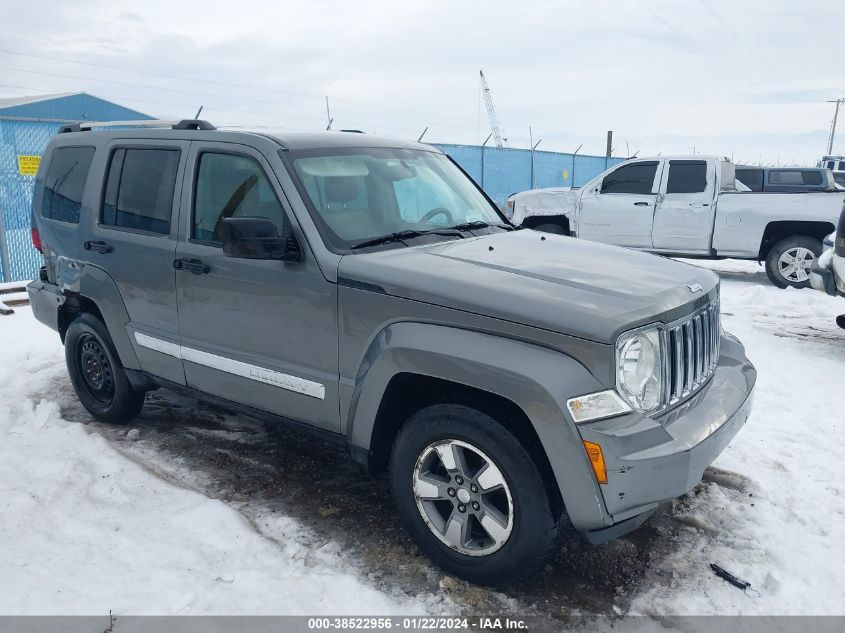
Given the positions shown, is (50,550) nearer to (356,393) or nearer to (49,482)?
(49,482)

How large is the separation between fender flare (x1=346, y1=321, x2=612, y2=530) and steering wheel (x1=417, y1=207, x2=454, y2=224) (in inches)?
39.6

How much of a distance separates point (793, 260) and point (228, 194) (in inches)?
351

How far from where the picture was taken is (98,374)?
4.73 meters

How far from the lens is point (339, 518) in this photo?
11.5 feet

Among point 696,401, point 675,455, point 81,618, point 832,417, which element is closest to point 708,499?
point 696,401

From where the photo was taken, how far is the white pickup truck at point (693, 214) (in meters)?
9.70

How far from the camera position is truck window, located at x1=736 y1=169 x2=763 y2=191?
42.9 ft

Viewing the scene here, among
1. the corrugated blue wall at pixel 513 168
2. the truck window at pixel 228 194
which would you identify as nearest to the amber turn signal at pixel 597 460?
the truck window at pixel 228 194

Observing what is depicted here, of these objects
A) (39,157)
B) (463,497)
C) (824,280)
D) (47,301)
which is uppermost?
(39,157)

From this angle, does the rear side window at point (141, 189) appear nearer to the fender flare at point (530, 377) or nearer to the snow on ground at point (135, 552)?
the snow on ground at point (135, 552)

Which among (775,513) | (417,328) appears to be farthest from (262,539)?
(775,513)

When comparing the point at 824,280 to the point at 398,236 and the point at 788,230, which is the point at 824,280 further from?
the point at 398,236

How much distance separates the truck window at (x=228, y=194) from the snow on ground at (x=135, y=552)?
59.0 inches

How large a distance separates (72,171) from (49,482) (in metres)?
2.19
